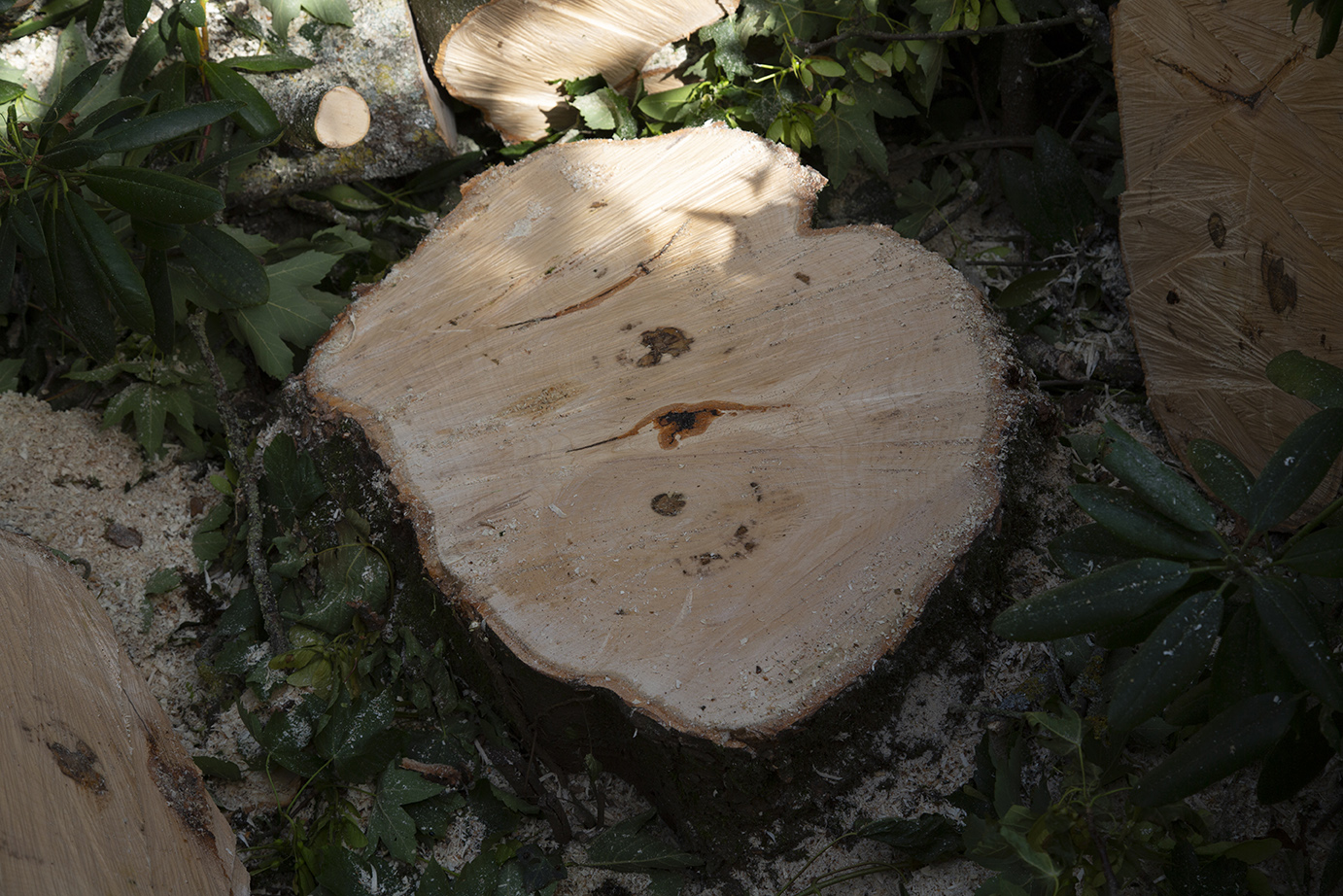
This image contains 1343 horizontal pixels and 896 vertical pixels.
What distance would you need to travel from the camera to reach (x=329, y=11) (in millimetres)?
2029

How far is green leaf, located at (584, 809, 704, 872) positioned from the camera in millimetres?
1414

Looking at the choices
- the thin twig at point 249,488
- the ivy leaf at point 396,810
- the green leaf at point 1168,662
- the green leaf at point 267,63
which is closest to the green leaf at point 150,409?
the thin twig at point 249,488

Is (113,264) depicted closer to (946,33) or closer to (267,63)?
(267,63)

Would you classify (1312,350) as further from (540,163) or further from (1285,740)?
(540,163)

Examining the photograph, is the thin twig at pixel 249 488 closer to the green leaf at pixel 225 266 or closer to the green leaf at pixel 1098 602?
the green leaf at pixel 225 266

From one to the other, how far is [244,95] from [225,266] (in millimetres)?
394

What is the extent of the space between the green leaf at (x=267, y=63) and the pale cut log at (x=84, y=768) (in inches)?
41.2

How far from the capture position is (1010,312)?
2041 mm

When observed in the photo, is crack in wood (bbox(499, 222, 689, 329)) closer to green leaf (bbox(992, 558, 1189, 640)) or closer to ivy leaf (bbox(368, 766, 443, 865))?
ivy leaf (bbox(368, 766, 443, 865))

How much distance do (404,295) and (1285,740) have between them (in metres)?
1.54

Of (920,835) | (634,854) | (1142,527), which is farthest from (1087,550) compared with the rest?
(634,854)

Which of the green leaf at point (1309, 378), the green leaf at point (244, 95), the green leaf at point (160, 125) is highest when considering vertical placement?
the green leaf at point (160, 125)

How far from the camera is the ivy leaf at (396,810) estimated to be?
1463mm

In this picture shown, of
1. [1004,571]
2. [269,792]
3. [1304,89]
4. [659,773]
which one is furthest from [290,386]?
[1304,89]
